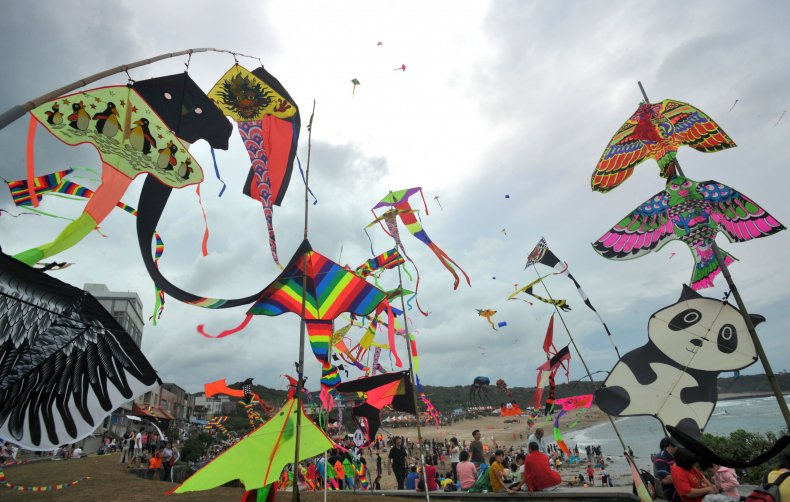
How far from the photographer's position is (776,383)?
4941 mm

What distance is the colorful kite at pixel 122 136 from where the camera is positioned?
4965 millimetres

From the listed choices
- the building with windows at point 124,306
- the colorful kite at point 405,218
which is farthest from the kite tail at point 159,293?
the building with windows at point 124,306

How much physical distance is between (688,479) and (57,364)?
Result: 25.6 feet

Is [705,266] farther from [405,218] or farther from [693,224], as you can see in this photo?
[405,218]

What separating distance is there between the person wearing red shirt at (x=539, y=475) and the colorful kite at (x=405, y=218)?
12.1 feet

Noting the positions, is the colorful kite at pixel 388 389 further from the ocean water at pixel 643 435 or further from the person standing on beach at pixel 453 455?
the ocean water at pixel 643 435

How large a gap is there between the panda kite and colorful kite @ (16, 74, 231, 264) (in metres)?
7.35

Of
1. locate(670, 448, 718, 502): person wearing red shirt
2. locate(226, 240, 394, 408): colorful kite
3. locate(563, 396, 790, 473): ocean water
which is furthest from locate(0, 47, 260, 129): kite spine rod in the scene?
locate(563, 396, 790, 473): ocean water

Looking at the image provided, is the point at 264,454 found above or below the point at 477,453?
above

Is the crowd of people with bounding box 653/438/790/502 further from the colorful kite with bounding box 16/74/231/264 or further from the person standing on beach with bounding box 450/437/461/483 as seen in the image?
the colorful kite with bounding box 16/74/231/264

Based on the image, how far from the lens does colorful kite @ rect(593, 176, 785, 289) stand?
619 centimetres

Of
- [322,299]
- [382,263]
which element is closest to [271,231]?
[322,299]

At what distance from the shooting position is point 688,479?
16.4 feet

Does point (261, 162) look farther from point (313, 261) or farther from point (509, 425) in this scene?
point (509, 425)
